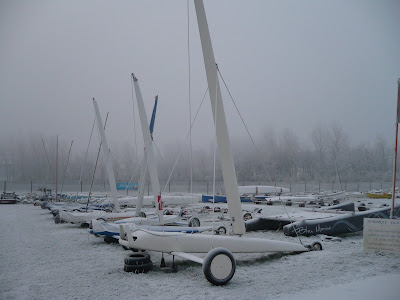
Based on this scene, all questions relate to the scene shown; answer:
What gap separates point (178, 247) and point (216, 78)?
381 cm

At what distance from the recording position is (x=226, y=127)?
7762 millimetres

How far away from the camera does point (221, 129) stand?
778 centimetres

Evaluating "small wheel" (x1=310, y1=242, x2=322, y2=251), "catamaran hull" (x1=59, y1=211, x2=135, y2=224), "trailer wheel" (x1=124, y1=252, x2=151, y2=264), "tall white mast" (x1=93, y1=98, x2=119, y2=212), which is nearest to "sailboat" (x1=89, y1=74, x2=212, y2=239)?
"catamaran hull" (x1=59, y1=211, x2=135, y2=224)

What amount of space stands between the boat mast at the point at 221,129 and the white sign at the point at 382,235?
3.41 metres

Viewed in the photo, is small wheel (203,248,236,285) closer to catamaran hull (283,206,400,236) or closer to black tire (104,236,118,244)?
catamaran hull (283,206,400,236)

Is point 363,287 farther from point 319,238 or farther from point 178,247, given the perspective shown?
point 319,238

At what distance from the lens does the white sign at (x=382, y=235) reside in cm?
839

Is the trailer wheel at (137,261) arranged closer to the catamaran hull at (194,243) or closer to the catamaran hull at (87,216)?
the catamaran hull at (194,243)

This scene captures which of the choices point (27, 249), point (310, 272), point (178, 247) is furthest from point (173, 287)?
point (27, 249)

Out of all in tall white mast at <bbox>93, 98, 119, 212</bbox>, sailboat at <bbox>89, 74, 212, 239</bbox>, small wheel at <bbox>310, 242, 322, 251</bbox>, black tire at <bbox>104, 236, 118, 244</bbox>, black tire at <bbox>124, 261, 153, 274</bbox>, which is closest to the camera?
black tire at <bbox>124, 261, 153, 274</bbox>

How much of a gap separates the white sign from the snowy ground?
0.29m

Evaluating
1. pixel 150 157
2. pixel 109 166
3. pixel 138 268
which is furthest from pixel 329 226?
pixel 109 166

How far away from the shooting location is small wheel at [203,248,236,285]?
19.9ft

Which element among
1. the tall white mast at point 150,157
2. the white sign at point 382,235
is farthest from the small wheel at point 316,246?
the tall white mast at point 150,157
